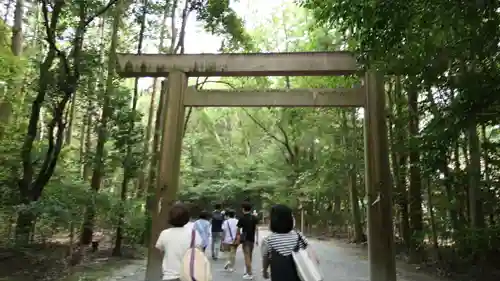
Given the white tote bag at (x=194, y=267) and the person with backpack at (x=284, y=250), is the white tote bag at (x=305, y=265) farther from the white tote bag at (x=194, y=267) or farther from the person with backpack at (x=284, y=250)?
the white tote bag at (x=194, y=267)

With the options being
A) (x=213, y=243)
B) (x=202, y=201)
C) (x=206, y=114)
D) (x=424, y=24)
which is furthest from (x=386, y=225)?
(x=202, y=201)

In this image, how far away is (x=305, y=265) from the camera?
2.76 metres

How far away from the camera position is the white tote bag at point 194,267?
9.50 ft

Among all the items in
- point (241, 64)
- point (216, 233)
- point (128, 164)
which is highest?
point (241, 64)

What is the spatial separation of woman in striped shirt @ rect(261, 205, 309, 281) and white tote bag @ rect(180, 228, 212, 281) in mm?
443

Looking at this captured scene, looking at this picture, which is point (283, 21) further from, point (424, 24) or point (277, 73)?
point (424, 24)

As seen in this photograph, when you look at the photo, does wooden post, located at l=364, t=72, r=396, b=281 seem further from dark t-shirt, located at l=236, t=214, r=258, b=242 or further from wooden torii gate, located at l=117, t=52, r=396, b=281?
dark t-shirt, located at l=236, t=214, r=258, b=242

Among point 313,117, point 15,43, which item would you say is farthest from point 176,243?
point 313,117

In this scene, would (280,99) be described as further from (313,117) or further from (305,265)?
(313,117)

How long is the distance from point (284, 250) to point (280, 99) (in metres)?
5.13

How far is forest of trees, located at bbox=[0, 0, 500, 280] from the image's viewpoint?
509 centimetres

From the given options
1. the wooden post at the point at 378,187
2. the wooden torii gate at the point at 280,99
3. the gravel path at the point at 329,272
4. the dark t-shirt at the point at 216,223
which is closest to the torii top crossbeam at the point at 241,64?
the wooden torii gate at the point at 280,99

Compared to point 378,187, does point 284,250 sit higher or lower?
lower

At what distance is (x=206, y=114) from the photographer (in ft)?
74.9
